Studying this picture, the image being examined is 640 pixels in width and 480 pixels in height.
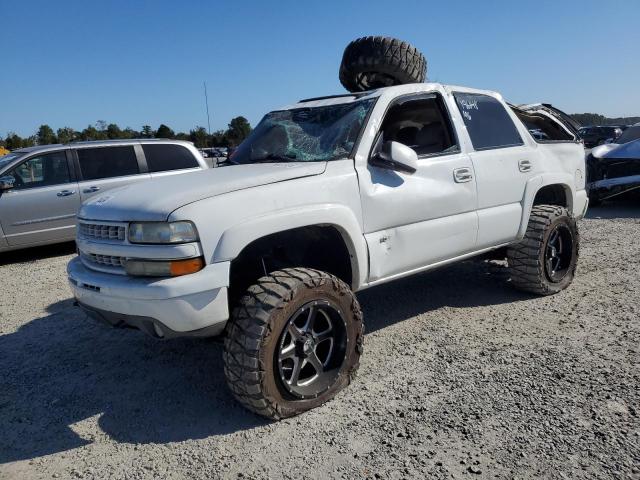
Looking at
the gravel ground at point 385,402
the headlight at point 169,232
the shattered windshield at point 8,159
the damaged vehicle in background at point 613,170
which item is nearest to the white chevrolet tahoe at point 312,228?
the headlight at point 169,232

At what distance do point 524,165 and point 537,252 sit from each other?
2.56ft

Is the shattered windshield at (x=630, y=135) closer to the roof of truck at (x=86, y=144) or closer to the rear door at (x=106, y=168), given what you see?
the roof of truck at (x=86, y=144)

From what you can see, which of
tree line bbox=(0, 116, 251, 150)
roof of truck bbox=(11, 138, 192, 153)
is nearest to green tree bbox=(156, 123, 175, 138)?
tree line bbox=(0, 116, 251, 150)

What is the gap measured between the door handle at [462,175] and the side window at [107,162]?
19.7ft

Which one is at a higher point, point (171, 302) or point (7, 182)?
point (7, 182)

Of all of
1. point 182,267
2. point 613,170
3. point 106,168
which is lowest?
point 613,170

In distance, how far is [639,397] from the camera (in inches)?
114

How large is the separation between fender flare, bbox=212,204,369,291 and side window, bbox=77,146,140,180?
20.1 feet

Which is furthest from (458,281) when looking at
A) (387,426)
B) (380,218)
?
(387,426)

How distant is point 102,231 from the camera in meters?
2.99

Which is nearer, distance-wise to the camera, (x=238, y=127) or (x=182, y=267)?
(x=182, y=267)

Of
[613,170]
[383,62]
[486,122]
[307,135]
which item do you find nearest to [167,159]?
[383,62]

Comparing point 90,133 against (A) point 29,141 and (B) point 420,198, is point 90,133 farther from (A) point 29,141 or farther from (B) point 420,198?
(B) point 420,198

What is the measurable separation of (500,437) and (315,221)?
4.95 ft
